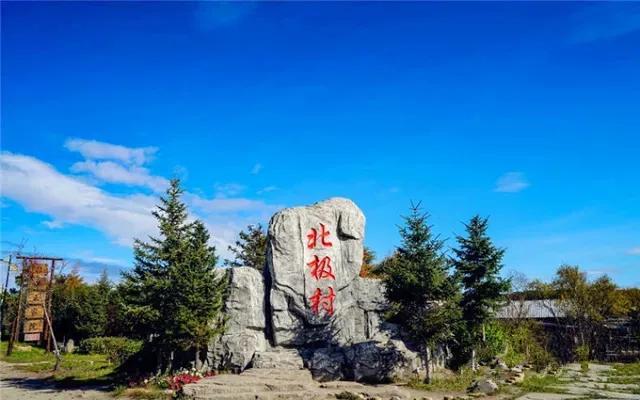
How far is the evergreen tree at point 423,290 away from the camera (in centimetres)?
1560

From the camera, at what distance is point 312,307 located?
18.0 metres

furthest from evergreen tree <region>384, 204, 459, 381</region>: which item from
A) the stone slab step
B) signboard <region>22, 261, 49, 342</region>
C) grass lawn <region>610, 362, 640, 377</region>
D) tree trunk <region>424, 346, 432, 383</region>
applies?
signboard <region>22, 261, 49, 342</region>

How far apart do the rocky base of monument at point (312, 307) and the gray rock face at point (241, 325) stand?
0.03 m

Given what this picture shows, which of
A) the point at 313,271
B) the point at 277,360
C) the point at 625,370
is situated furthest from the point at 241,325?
the point at 625,370

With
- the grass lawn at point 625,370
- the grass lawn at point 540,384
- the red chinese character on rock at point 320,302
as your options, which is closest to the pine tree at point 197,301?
the red chinese character on rock at point 320,302

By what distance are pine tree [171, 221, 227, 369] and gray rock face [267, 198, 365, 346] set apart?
7.34 feet

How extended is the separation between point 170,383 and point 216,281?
363cm

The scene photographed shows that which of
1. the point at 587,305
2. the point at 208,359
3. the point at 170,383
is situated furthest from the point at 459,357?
the point at 587,305

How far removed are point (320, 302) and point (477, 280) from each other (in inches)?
236

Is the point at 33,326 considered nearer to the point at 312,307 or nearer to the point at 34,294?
the point at 34,294

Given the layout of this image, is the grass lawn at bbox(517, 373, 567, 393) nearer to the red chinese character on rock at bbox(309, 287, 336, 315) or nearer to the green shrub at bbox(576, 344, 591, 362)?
the red chinese character on rock at bbox(309, 287, 336, 315)

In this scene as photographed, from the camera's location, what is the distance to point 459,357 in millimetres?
18141

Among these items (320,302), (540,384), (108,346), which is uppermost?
(320,302)

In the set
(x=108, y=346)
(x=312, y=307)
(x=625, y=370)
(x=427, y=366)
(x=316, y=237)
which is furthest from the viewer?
(x=108, y=346)
